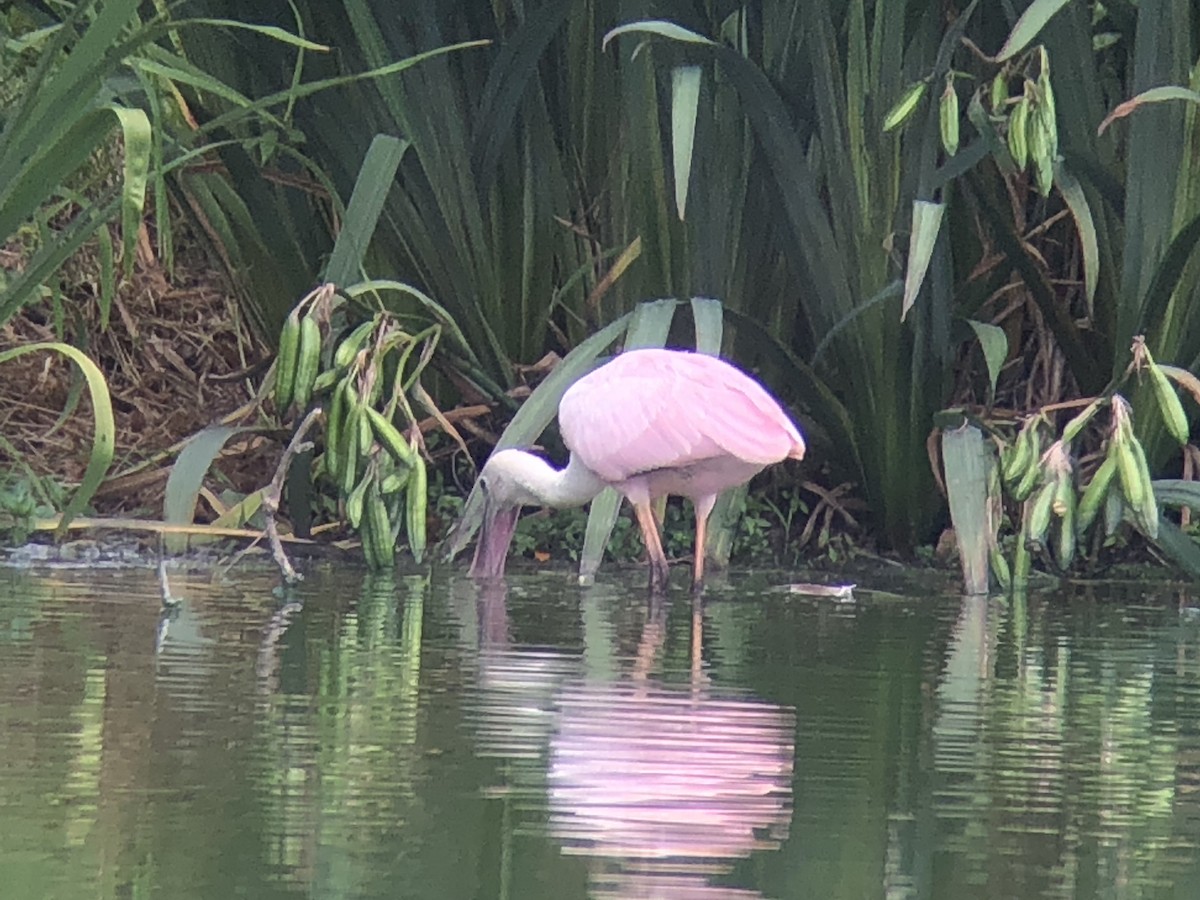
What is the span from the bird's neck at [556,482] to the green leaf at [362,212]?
2.16 feet

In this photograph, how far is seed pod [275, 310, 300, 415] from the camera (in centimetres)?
558

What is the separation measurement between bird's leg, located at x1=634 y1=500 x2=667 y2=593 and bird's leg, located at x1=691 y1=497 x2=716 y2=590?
0.08 metres

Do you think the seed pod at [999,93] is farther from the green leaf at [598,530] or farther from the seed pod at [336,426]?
the seed pod at [336,426]

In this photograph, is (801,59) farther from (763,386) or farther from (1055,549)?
(1055,549)

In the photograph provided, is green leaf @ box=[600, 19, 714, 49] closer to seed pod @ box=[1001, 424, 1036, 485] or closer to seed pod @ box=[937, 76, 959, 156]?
seed pod @ box=[937, 76, 959, 156]

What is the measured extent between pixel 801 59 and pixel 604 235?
0.85 m

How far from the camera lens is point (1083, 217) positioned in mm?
5785

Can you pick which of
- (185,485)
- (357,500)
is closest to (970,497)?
(357,500)

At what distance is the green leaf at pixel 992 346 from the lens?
230 inches

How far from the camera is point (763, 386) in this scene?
652cm

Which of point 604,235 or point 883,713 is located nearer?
point 883,713

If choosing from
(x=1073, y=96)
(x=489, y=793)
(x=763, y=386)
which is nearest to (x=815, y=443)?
(x=763, y=386)

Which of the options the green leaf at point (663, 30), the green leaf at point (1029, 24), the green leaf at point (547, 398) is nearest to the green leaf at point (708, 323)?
the green leaf at point (547, 398)

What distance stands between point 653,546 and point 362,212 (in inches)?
42.8
